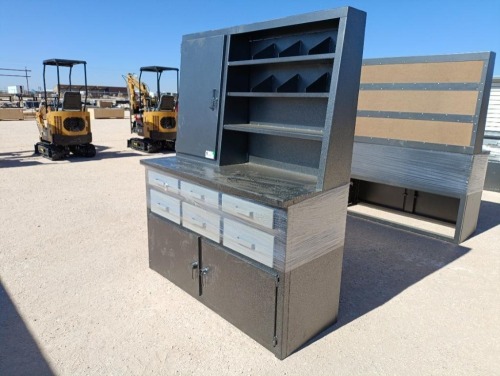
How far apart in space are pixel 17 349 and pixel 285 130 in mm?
2377

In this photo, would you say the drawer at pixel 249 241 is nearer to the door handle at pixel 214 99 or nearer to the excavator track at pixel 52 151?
the door handle at pixel 214 99

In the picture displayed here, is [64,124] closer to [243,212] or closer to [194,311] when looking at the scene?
[194,311]


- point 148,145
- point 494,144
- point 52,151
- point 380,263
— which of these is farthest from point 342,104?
point 148,145

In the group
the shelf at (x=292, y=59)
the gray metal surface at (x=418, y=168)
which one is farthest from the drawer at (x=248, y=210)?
the gray metal surface at (x=418, y=168)

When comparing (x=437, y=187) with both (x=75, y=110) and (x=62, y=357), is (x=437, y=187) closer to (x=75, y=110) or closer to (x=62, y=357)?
(x=62, y=357)

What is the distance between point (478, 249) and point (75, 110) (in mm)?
9023

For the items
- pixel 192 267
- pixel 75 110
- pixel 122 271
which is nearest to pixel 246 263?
pixel 192 267

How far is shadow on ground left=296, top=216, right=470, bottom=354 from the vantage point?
3.10 m

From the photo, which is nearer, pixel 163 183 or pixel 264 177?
pixel 264 177

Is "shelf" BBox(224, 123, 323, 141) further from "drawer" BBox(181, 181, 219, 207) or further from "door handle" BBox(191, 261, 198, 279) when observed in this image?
"door handle" BBox(191, 261, 198, 279)

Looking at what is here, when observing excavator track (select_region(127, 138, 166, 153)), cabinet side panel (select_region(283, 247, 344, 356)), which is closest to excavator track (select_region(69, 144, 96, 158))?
excavator track (select_region(127, 138, 166, 153))

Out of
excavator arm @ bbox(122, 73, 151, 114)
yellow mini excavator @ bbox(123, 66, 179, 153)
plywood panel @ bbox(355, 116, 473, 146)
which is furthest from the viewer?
excavator arm @ bbox(122, 73, 151, 114)

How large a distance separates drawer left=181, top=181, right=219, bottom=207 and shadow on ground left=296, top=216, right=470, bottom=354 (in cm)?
122

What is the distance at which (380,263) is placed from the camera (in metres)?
3.87
